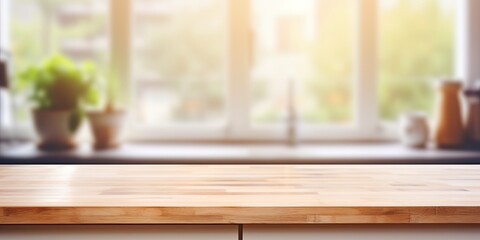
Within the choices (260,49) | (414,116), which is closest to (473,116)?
(414,116)

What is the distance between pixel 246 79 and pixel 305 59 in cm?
35

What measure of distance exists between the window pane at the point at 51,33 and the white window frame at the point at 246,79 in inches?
5.3

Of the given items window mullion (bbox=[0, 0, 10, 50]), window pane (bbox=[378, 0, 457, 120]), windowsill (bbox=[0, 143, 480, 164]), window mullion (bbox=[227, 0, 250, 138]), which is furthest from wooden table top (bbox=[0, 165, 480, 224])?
window mullion (bbox=[0, 0, 10, 50])

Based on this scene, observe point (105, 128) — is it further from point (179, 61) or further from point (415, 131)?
point (415, 131)

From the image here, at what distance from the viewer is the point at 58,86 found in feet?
8.54

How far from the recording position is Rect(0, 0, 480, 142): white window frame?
285cm

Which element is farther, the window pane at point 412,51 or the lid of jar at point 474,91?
the window pane at point 412,51

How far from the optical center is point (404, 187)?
1032mm

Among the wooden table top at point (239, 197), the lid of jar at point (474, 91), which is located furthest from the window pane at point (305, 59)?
the wooden table top at point (239, 197)

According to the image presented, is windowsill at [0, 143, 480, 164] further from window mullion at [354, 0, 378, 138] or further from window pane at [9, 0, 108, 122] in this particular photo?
window pane at [9, 0, 108, 122]

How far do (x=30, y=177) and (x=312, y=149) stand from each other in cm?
164

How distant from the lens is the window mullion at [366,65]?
9.41 ft

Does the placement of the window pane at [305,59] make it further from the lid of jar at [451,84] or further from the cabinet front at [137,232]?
the cabinet front at [137,232]

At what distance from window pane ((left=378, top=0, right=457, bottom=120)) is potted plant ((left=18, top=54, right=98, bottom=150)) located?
160 centimetres
